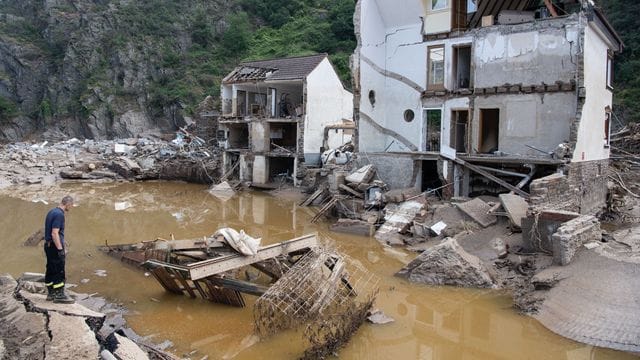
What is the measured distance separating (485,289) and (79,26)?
2281 inches

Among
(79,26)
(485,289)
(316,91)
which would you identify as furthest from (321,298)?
(79,26)

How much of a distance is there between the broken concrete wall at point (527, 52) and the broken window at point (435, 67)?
1.44 metres

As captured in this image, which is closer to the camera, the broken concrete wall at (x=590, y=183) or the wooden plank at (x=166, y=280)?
the wooden plank at (x=166, y=280)

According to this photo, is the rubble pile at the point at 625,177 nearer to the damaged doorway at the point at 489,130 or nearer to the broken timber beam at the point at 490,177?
the damaged doorway at the point at 489,130

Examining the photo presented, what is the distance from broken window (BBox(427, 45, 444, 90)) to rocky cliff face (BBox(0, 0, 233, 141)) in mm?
32562

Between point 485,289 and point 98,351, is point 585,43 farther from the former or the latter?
point 98,351

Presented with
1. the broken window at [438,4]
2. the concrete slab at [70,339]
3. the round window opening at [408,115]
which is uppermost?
the broken window at [438,4]

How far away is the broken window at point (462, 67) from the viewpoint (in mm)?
19859

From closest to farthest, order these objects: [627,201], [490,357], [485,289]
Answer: [490,357] → [485,289] → [627,201]

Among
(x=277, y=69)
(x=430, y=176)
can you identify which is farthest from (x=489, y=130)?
(x=277, y=69)

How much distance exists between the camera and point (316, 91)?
94.0 ft

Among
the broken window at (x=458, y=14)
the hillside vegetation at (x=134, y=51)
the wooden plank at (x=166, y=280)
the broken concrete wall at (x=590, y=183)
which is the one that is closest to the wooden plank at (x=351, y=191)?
the broken concrete wall at (x=590, y=183)

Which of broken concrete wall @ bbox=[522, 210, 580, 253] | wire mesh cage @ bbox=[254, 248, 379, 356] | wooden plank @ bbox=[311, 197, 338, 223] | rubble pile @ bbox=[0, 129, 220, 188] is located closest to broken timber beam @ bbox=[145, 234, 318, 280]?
wire mesh cage @ bbox=[254, 248, 379, 356]

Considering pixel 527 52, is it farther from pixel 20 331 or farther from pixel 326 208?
pixel 20 331
